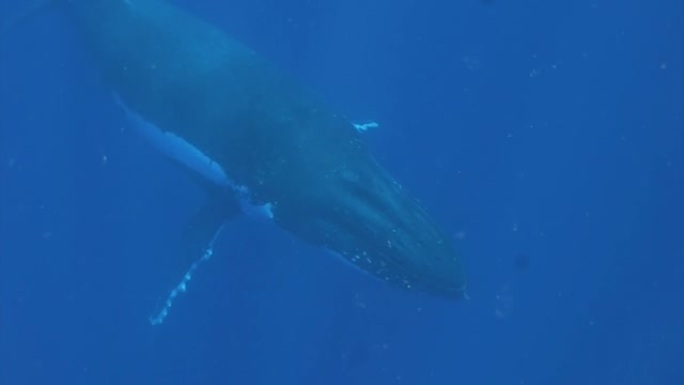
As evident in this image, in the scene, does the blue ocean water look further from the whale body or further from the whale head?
the whale head

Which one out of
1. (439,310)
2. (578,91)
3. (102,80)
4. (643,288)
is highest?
(578,91)

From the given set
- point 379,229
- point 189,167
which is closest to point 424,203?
point 189,167

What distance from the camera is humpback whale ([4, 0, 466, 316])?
6473 mm

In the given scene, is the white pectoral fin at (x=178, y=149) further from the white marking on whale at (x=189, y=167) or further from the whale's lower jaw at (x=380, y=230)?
the whale's lower jaw at (x=380, y=230)

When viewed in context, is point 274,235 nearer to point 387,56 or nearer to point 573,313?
point 387,56

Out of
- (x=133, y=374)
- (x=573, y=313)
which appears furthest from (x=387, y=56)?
(x=133, y=374)

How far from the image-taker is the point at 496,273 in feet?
35.6

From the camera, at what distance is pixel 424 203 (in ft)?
35.7

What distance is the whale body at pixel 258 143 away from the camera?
21.2ft

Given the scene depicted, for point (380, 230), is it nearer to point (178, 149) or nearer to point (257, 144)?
point (257, 144)

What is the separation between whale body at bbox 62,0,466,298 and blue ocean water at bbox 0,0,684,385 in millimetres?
2592

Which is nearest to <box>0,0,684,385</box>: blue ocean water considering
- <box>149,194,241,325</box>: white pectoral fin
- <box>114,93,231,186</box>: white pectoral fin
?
Result: <box>149,194,241,325</box>: white pectoral fin

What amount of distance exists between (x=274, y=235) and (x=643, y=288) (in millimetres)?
4959

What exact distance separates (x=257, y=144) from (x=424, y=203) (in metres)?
4.15
